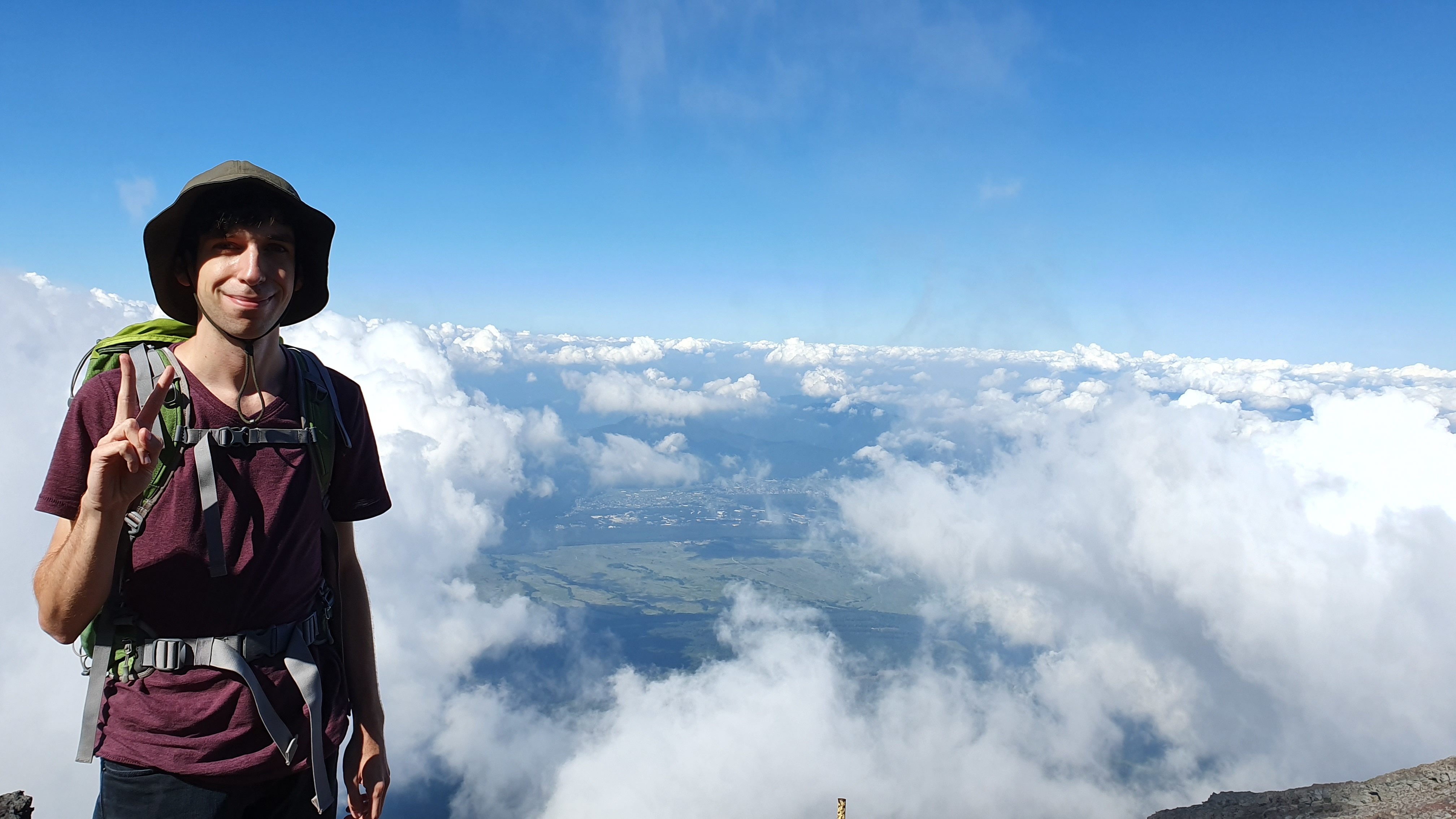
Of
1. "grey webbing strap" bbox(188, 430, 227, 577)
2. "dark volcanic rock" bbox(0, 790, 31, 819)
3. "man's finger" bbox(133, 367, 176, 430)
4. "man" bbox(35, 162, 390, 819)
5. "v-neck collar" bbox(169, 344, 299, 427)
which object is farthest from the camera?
"dark volcanic rock" bbox(0, 790, 31, 819)

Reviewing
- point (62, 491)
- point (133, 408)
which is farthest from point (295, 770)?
point (133, 408)

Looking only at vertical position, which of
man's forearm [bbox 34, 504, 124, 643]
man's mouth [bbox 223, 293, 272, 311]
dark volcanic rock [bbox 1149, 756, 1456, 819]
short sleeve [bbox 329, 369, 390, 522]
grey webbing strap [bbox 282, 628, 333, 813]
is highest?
man's mouth [bbox 223, 293, 272, 311]

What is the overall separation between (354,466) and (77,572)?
109cm

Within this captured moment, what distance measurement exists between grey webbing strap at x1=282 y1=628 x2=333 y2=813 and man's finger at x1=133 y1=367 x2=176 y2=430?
1.08 meters

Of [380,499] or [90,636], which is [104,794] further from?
[380,499]

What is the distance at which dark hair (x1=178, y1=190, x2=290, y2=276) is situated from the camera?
2.70 meters

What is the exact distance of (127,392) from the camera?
2148mm

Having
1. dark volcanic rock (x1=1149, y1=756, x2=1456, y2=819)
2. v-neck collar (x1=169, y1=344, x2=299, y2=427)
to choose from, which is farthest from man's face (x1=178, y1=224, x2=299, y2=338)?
dark volcanic rock (x1=1149, y1=756, x2=1456, y2=819)

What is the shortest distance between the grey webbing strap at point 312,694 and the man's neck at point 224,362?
3.35 feet

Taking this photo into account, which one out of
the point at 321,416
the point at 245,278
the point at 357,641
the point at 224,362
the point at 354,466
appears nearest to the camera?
the point at 245,278

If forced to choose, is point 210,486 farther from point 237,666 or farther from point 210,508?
point 237,666

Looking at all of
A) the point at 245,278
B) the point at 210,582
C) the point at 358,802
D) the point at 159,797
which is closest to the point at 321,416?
the point at 245,278

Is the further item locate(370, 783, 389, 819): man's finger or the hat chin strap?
locate(370, 783, 389, 819): man's finger

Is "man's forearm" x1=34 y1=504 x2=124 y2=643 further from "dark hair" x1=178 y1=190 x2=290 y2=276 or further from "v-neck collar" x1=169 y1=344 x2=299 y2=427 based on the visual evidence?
"dark hair" x1=178 y1=190 x2=290 y2=276
